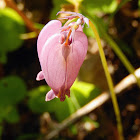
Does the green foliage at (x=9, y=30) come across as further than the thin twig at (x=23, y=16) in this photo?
No

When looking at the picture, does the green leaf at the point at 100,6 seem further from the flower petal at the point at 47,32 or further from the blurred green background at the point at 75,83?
the flower petal at the point at 47,32

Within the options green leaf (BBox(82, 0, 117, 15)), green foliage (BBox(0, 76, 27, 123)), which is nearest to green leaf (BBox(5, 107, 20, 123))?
green foliage (BBox(0, 76, 27, 123))

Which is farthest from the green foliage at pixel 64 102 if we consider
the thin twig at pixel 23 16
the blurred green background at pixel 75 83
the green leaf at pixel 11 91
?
the thin twig at pixel 23 16

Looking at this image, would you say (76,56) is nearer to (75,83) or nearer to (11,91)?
(75,83)

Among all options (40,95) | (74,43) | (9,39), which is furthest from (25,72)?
(74,43)

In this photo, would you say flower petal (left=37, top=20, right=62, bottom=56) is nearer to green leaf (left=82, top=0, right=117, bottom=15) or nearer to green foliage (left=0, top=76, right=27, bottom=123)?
green leaf (left=82, top=0, right=117, bottom=15)

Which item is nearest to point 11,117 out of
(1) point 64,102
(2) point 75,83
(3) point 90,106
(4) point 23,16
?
(1) point 64,102
